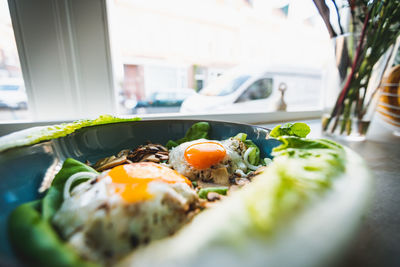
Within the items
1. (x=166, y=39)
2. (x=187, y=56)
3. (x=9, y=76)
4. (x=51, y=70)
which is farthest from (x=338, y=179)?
(x=187, y=56)

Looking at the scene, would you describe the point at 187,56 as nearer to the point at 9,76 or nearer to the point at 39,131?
the point at 9,76

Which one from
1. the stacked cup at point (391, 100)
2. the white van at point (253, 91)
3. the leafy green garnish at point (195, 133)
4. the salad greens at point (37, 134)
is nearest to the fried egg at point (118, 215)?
the salad greens at point (37, 134)

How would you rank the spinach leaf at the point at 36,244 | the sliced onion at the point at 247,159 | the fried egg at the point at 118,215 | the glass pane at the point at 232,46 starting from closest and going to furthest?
1. the spinach leaf at the point at 36,244
2. the fried egg at the point at 118,215
3. the sliced onion at the point at 247,159
4. the glass pane at the point at 232,46

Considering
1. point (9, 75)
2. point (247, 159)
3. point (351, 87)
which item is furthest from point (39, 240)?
point (351, 87)

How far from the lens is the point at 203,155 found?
26.3 inches

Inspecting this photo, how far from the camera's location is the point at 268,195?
258mm

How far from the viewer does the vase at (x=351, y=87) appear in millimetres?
964

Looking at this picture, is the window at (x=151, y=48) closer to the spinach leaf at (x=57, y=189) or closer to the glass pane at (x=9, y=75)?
the glass pane at (x=9, y=75)

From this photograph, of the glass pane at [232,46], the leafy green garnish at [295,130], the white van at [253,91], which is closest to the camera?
the leafy green garnish at [295,130]

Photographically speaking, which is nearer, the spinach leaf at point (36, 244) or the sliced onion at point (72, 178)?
the spinach leaf at point (36, 244)

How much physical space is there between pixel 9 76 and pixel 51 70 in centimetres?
24

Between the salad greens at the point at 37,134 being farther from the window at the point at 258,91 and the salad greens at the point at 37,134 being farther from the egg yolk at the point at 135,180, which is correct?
the window at the point at 258,91

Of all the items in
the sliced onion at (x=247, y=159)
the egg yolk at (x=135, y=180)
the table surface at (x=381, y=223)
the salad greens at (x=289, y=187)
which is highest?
the salad greens at (x=289, y=187)

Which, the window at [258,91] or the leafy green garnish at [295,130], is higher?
the window at [258,91]
